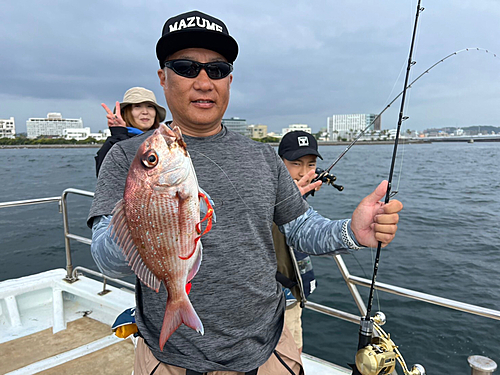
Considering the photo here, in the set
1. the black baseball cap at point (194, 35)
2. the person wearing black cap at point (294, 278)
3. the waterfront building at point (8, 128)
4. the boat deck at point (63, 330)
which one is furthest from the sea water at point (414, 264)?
the waterfront building at point (8, 128)

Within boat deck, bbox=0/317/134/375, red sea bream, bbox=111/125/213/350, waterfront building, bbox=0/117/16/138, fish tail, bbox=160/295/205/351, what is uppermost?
waterfront building, bbox=0/117/16/138

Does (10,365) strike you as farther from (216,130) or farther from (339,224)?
(339,224)

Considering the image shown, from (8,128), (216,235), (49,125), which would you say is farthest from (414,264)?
(8,128)

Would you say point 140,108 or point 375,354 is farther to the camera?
point 140,108

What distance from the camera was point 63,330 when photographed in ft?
12.2

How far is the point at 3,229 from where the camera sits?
559 inches

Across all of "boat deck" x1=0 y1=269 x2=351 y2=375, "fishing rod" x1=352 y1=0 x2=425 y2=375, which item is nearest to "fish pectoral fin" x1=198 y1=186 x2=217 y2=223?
"fishing rod" x1=352 y1=0 x2=425 y2=375

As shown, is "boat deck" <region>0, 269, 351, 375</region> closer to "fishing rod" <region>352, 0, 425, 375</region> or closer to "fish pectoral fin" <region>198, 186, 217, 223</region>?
"fishing rod" <region>352, 0, 425, 375</region>

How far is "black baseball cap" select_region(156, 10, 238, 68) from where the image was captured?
1470mm

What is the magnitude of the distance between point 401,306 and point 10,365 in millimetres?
7076

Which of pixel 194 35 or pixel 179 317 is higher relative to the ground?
pixel 194 35

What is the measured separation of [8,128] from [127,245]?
144955 millimetres

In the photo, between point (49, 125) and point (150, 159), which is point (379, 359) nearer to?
point (150, 159)

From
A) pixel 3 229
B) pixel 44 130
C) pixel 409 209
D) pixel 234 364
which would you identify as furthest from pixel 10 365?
pixel 44 130
